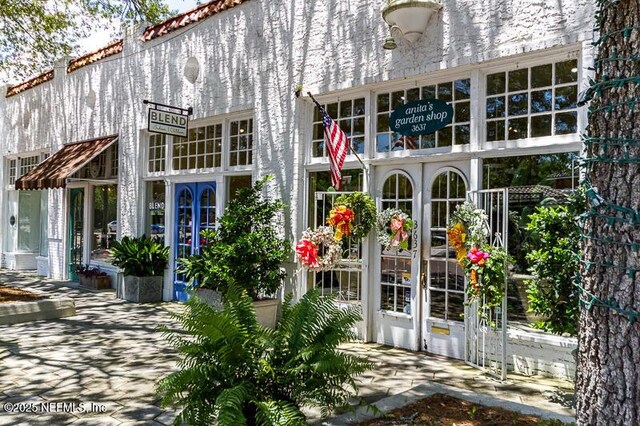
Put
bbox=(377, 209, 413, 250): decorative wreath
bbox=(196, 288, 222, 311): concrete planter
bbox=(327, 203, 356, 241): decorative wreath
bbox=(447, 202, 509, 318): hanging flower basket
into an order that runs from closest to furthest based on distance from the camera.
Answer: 1. bbox=(447, 202, 509, 318): hanging flower basket
2. bbox=(377, 209, 413, 250): decorative wreath
3. bbox=(327, 203, 356, 241): decorative wreath
4. bbox=(196, 288, 222, 311): concrete planter

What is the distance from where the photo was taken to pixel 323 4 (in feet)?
25.1

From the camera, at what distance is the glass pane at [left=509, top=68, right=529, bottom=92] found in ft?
19.2

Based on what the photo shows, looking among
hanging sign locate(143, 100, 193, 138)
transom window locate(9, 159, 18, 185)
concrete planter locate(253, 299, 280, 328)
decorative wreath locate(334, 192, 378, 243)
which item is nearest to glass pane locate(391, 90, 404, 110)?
decorative wreath locate(334, 192, 378, 243)

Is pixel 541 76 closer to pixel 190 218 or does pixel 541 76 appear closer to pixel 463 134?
pixel 463 134

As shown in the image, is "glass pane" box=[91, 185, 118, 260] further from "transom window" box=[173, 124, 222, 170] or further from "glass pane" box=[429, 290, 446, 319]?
"glass pane" box=[429, 290, 446, 319]

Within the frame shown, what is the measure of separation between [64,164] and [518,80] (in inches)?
407

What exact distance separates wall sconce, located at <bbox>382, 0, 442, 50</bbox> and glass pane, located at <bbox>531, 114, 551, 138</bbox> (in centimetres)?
181

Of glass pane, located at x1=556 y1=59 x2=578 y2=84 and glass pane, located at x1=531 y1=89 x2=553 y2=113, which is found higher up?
glass pane, located at x1=556 y1=59 x2=578 y2=84

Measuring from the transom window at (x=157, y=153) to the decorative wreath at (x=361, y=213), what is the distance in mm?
5468

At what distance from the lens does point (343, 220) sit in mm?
6664

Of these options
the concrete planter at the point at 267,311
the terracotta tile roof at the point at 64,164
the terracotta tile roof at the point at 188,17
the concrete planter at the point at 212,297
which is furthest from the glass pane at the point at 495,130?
the terracotta tile roof at the point at 64,164

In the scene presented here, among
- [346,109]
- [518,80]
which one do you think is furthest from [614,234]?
[346,109]

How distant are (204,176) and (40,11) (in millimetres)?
7254

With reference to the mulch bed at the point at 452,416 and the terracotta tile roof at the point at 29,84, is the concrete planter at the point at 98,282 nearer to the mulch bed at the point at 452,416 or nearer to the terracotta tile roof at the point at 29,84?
the terracotta tile roof at the point at 29,84
